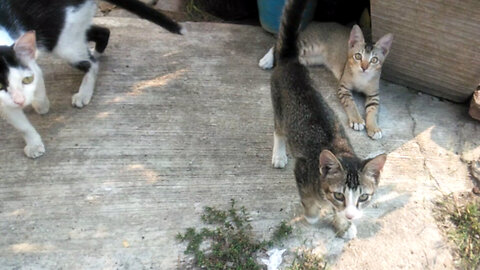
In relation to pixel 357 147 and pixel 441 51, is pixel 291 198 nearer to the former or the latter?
pixel 357 147

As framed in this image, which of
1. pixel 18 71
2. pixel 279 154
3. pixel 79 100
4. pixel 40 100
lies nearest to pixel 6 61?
pixel 18 71

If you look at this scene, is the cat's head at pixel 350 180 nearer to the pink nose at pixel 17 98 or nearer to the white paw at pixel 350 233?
the white paw at pixel 350 233

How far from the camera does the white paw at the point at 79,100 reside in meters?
3.58

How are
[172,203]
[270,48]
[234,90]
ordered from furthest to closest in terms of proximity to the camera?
[270,48], [234,90], [172,203]

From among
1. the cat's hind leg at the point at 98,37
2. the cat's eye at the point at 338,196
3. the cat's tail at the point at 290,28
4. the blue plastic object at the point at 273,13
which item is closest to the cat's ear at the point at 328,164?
the cat's eye at the point at 338,196

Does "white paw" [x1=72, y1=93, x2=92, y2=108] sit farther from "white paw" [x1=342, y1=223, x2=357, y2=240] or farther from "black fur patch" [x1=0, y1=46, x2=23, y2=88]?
"white paw" [x1=342, y1=223, x2=357, y2=240]

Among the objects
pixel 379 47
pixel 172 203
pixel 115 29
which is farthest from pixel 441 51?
pixel 115 29

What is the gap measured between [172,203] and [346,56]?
211 centimetres

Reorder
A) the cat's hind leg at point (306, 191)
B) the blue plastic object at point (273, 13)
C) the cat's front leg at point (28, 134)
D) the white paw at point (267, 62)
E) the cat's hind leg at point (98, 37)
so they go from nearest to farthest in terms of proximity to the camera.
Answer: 1. the cat's hind leg at point (306, 191)
2. the cat's front leg at point (28, 134)
3. the cat's hind leg at point (98, 37)
4. the white paw at point (267, 62)
5. the blue plastic object at point (273, 13)

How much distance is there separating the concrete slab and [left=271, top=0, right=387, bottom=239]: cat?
319 mm

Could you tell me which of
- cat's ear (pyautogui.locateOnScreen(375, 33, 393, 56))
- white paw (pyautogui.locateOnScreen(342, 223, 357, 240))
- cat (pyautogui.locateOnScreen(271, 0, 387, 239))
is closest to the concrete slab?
white paw (pyautogui.locateOnScreen(342, 223, 357, 240))

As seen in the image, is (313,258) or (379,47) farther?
(379,47)

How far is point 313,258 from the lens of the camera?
266 cm

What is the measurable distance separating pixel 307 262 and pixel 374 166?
2.48ft
